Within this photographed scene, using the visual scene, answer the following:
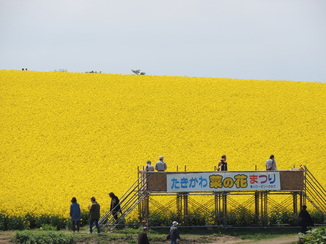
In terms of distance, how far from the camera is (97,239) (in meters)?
29.2

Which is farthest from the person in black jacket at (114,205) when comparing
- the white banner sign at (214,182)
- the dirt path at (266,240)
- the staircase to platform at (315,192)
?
the staircase to platform at (315,192)

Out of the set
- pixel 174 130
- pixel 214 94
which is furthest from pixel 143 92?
pixel 174 130

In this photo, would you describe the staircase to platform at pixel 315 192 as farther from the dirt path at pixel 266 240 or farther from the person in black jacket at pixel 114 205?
the person in black jacket at pixel 114 205

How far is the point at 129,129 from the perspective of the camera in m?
51.0

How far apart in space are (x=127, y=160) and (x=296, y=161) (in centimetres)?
1108

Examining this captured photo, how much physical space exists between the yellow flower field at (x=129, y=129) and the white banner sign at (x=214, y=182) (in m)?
5.70

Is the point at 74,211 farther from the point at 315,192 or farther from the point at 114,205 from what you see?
the point at 315,192

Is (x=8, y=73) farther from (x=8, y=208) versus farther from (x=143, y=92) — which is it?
(x=8, y=208)

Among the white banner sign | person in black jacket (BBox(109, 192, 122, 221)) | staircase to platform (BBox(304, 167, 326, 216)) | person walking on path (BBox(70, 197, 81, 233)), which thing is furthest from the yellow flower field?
the white banner sign

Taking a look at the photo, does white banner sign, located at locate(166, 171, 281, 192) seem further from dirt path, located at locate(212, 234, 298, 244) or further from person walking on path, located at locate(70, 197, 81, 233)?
person walking on path, located at locate(70, 197, 81, 233)

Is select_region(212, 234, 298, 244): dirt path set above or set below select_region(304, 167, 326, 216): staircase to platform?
below

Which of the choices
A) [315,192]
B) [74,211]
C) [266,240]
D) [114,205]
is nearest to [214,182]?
[266,240]

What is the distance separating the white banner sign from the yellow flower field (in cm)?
570

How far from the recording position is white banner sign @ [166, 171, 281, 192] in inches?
1270
